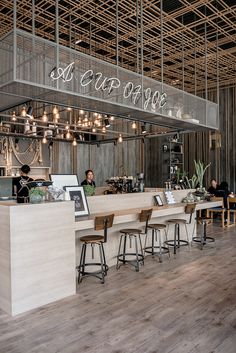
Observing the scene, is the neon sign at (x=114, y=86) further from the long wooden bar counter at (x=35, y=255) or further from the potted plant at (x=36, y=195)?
the long wooden bar counter at (x=35, y=255)

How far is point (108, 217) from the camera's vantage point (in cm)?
432

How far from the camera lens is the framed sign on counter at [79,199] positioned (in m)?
4.54

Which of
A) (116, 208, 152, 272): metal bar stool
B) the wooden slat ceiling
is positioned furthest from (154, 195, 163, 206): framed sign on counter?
the wooden slat ceiling

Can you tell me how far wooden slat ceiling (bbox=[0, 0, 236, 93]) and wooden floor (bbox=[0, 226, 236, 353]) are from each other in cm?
382

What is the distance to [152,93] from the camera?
5.56 m

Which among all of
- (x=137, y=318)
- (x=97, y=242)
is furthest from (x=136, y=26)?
(x=137, y=318)

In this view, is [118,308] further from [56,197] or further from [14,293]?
[56,197]

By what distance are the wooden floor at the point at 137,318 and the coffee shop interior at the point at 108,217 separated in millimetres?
15

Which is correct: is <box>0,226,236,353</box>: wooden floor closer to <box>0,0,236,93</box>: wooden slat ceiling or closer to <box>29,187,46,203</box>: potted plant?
<box>29,187,46,203</box>: potted plant

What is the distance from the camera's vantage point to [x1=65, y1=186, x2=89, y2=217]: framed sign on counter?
4539 millimetres

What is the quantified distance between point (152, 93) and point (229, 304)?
361 cm

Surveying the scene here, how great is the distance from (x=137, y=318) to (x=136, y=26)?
5.27 meters

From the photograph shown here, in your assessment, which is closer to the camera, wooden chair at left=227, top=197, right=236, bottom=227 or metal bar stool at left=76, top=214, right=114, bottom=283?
metal bar stool at left=76, top=214, right=114, bottom=283

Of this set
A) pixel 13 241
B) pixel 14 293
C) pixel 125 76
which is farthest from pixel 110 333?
pixel 125 76
